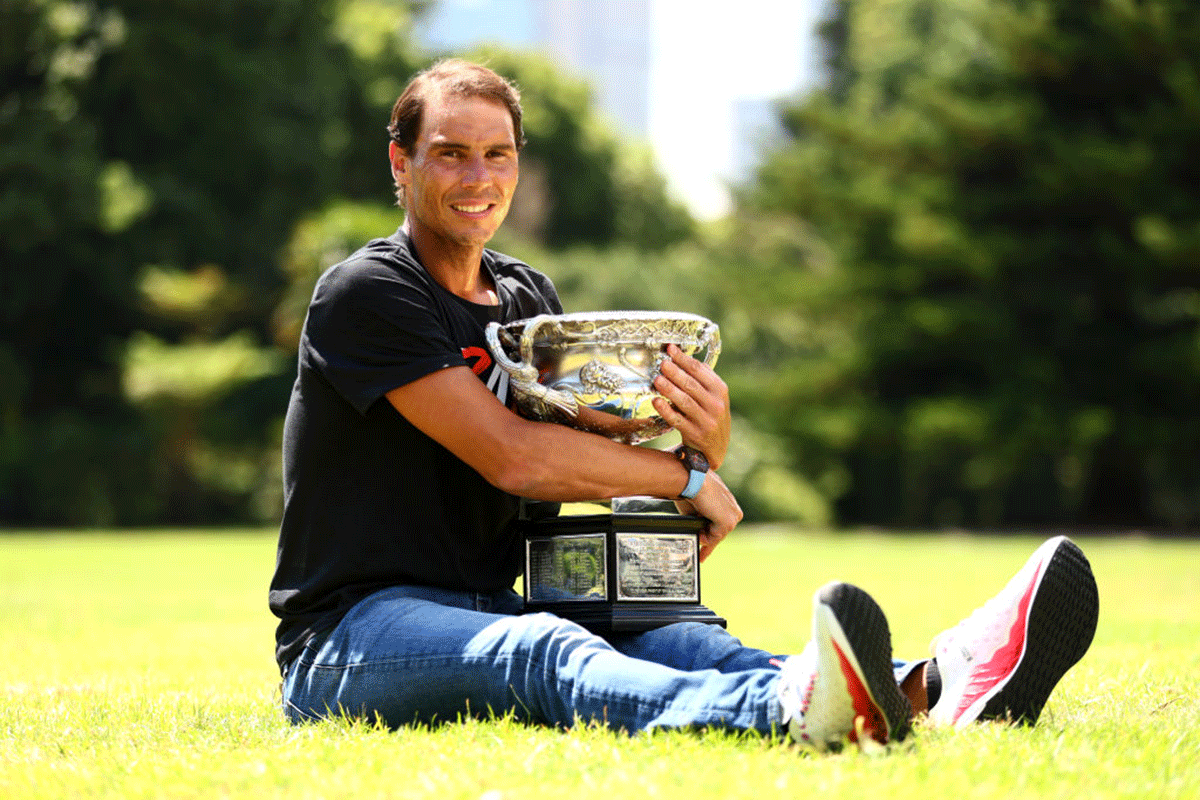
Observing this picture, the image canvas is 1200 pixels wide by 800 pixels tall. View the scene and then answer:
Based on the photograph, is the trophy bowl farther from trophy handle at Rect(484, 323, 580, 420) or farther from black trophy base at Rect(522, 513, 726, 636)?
black trophy base at Rect(522, 513, 726, 636)

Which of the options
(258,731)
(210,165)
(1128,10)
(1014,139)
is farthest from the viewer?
(210,165)

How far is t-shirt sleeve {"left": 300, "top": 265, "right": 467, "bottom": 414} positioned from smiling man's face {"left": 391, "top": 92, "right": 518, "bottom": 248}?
1.11ft

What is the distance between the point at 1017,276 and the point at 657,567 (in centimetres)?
2241

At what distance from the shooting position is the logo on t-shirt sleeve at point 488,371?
414 centimetres

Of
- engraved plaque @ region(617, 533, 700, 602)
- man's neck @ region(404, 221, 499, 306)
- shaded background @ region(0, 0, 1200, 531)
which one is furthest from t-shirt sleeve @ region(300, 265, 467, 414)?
shaded background @ region(0, 0, 1200, 531)

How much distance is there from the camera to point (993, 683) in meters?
3.70

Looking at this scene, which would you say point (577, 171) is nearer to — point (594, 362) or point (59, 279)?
point (59, 279)

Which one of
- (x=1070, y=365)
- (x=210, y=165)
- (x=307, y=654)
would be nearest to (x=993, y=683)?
(x=307, y=654)

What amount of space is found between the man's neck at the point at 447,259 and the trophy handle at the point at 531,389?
39 cm

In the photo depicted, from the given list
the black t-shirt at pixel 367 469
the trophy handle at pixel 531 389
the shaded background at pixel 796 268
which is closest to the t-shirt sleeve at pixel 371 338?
the black t-shirt at pixel 367 469

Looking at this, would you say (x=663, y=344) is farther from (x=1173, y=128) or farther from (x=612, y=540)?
(x=1173, y=128)

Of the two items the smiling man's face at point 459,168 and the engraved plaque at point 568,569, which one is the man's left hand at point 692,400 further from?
the smiling man's face at point 459,168

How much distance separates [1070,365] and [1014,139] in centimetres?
392

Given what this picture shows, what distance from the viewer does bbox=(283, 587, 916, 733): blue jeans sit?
3463 mm
